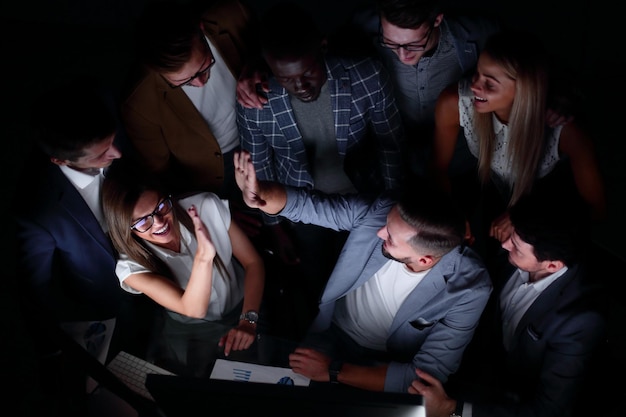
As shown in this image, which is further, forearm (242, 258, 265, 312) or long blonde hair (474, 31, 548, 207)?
forearm (242, 258, 265, 312)

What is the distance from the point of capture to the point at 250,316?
203 centimetres

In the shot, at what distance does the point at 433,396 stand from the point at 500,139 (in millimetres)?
988

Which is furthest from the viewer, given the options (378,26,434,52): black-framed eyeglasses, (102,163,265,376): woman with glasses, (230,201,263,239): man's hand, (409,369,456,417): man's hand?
(230,201,263,239): man's hand

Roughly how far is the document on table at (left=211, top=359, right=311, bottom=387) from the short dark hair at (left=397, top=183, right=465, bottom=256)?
0.59 meters

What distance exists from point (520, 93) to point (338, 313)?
1.08 m

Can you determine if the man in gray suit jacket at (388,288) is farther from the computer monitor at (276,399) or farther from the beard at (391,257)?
the computer monitor at (276,399)

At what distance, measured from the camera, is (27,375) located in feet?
9.09

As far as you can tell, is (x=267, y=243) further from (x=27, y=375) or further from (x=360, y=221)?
(x=27, y=375)

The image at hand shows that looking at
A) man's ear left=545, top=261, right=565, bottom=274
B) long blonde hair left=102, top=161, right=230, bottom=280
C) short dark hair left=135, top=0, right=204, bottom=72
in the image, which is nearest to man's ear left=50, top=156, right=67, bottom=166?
long blonde hair left=102, top=161, right=230, bottom=280

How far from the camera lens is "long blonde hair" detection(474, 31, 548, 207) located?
1.80 meters

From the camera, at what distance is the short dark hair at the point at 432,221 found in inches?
69.8

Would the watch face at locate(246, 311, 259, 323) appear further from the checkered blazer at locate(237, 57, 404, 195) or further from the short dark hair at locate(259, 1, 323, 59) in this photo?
the short dark hair at locate(259, 1, 323, 59)

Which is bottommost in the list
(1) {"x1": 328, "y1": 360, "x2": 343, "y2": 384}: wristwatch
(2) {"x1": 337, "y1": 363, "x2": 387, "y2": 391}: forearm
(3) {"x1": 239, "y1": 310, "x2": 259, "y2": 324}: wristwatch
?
(2) {"x1": 337, "y1": 363, "x2": 387, "y2": 391}: forearm

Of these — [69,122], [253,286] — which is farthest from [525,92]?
[69,122]
